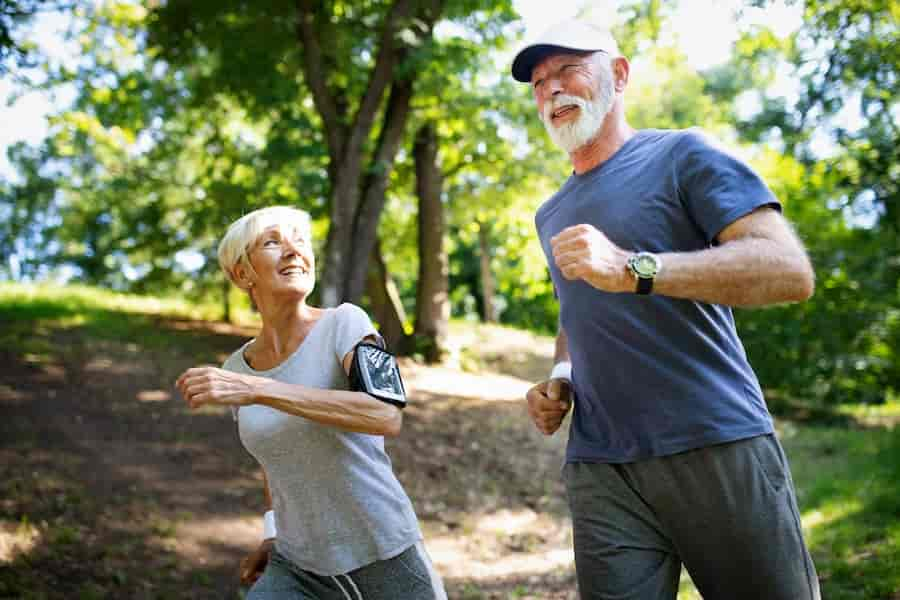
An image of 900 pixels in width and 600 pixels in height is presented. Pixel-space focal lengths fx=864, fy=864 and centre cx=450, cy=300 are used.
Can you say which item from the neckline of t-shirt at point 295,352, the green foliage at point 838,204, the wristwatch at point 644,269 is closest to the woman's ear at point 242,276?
Result: the neckline of t-shirt at point 295,352

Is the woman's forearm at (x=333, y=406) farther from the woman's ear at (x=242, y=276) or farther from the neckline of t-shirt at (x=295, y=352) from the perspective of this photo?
the woman's ear at (x=242, y=276)

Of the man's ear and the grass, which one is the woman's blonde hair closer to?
the man's ear

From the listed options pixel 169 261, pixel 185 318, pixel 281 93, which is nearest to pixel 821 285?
pixel 281 93

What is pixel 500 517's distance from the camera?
29.6 feet

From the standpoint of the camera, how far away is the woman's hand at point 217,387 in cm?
257

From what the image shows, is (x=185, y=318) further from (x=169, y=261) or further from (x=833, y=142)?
(x=833, y=142)

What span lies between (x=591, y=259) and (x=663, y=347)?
23.2 inches

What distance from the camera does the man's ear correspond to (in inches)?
114

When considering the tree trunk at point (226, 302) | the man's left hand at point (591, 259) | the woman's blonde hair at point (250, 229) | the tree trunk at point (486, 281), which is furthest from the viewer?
the tree trunk at point (486, 281)

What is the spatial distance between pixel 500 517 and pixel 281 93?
22.1 ft

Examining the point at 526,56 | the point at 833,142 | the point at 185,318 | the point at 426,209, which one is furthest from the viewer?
the point at 185,318

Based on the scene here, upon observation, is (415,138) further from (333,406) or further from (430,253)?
(333,406)

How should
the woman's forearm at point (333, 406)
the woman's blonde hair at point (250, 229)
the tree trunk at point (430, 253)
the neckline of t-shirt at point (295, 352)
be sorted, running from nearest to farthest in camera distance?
the woman's forearm at point (333, 406), the neckline of t-shirt at point (295, 352), the woman's blonde hair at point (250, 229), the tree trunk at point (430, 253)

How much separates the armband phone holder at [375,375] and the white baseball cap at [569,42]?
3.64ft
